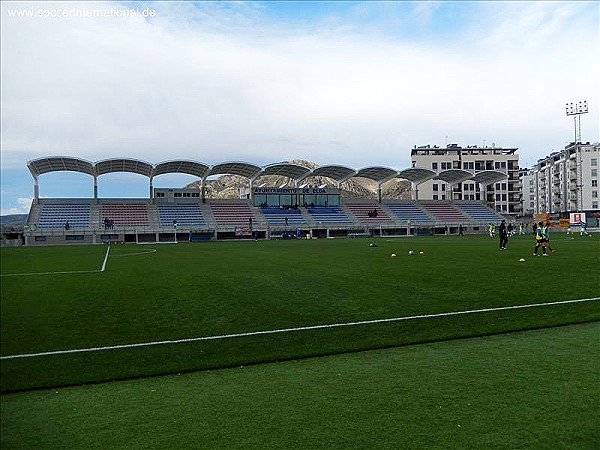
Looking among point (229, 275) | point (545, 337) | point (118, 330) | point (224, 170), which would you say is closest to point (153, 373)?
point (118, 330)

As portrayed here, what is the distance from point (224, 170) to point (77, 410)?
184ft

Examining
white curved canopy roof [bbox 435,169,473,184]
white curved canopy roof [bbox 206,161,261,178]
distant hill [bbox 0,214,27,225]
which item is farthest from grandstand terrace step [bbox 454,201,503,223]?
distant hill [bbox 0,214,27,225]

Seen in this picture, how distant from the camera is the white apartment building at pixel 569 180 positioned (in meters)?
88.8

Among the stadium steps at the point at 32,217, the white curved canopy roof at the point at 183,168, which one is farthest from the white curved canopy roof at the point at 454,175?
the stadium steps at the point at 32,217

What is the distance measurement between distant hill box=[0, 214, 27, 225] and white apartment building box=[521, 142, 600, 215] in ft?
314

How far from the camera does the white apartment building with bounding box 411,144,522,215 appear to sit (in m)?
96.0

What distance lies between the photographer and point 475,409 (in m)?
4.25

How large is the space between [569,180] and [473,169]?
55.5ft

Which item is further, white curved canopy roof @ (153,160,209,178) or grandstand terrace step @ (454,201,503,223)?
grandstand terrace step @ (454,201,503,223)

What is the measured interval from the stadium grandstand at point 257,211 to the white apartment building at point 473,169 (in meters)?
23.0

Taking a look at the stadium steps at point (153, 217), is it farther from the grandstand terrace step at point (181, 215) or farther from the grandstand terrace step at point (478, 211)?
the grandstand terrace step at point (478, 211)

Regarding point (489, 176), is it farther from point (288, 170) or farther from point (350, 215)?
point (288, 170)

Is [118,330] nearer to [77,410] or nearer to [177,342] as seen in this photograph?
[177,342]

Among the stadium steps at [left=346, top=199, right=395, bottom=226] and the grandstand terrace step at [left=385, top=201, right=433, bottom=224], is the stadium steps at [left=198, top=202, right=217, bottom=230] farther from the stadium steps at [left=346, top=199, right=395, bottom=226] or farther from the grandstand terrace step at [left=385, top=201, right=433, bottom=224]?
the grandstand terrace step at [left=385, top=201, right=433, bottom=224]
